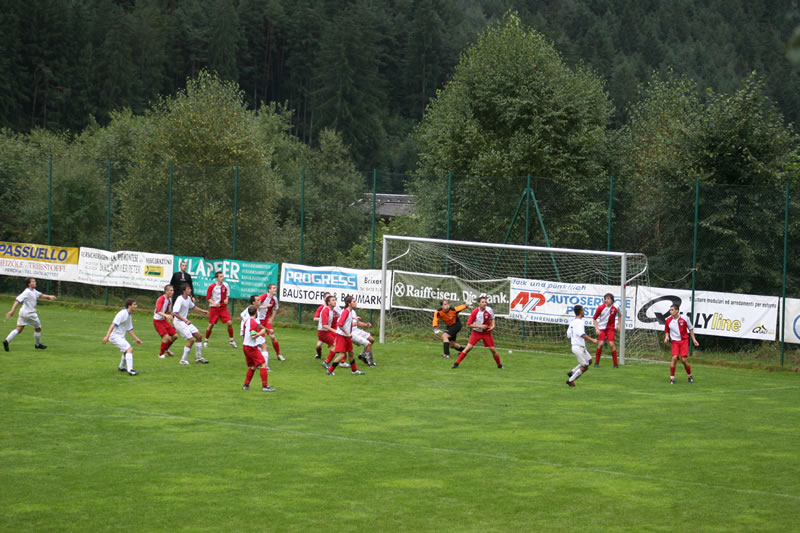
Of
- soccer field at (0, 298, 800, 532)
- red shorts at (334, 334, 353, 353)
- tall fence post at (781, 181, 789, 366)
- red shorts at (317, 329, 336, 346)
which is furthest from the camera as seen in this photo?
tall fence post at (781, 181, 789, 366)

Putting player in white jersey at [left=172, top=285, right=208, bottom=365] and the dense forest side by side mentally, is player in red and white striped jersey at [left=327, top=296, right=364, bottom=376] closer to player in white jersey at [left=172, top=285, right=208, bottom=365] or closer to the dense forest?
player in white jersey at [left=172, top=285, right=208, bottom=365]

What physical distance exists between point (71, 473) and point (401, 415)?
668 centimetres

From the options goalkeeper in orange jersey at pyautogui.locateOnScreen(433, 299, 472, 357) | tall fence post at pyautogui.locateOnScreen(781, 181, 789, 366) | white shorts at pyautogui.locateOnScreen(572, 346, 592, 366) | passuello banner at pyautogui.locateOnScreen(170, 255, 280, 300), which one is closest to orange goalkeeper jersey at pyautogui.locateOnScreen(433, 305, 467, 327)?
goalkeeper in orange jersey at pyautogui.locateOnScreen(433, 299, 472, 357)

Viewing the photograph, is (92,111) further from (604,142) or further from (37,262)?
(604,142)

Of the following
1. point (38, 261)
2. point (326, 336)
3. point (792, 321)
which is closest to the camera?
point (326, 336)

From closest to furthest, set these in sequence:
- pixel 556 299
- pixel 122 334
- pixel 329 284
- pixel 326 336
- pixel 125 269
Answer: pixel 122 334
pixel 326 336
pixel 556 299
pixel 329 284
pixel 125 269

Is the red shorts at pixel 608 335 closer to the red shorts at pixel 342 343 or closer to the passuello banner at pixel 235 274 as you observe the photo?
the red shorts at pixel 342 343

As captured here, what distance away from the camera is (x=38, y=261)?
39531 mm

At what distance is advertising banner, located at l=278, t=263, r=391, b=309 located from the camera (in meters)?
32.2

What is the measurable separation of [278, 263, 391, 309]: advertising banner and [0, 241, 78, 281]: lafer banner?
33.5 feet

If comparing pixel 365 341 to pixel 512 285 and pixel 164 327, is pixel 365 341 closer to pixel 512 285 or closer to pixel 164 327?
pixel 164 327

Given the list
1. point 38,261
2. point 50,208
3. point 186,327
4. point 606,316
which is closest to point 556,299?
point 606,316

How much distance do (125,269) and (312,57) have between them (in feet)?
279

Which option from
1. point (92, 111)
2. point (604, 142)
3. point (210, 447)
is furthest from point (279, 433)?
point (92, 111)
